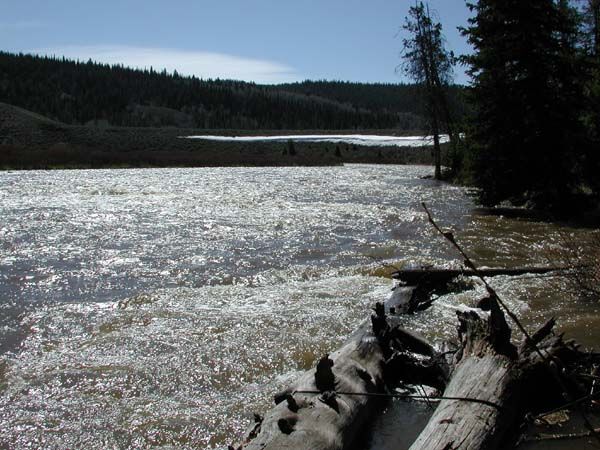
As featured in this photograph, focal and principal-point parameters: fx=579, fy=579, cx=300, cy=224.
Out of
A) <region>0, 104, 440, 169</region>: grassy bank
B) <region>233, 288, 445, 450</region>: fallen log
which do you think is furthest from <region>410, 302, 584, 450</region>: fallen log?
<region>0, 104, 440, 169</region>: grassy bank

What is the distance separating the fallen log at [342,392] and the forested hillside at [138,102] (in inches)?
5152

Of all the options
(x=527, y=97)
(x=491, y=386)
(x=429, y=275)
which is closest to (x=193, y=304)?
(x=429, y=275)

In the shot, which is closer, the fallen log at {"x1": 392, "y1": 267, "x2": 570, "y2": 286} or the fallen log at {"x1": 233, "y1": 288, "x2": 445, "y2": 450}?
the fallen log at {"x1": 233, "y1": 288, "x2": 445, "y2": 450}

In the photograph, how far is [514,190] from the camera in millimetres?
18219

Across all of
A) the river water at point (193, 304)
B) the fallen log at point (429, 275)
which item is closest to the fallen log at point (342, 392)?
the river water at point (193, 304)

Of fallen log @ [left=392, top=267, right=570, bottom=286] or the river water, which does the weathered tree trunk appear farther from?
fallen log @ [left=392, top=267, right=570, bottom=286]

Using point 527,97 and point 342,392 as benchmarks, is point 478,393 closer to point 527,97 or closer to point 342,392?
point 342,392

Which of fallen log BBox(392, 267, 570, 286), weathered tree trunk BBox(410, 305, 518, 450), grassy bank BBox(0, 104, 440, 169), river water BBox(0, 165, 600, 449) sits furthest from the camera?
grassy bank BBox(0, 104, 440, 169)

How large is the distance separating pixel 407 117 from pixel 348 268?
171 metres

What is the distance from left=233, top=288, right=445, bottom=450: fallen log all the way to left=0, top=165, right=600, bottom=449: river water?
0.37 meters

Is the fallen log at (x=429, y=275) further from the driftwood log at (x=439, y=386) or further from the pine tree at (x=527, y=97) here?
the pine tree at (x=527, y=97)

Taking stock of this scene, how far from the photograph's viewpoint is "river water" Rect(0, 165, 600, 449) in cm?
496

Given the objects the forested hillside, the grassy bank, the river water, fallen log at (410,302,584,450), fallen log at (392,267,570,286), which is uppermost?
the forested hillside

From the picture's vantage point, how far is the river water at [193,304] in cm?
496
